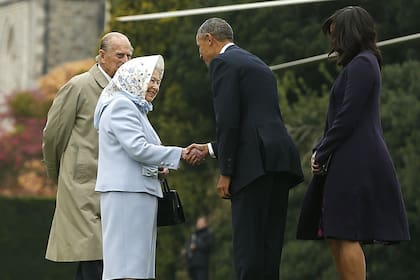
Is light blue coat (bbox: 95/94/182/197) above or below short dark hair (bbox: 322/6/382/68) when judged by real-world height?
below

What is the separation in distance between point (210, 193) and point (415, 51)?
5358mm

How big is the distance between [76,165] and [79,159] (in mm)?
49

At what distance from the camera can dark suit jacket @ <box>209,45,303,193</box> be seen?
7.30 meters

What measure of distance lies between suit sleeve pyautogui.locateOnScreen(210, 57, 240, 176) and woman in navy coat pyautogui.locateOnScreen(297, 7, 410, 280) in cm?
42

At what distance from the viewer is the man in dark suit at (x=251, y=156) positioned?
730 cm

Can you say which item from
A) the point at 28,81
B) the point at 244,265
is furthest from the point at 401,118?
the point at 28,81

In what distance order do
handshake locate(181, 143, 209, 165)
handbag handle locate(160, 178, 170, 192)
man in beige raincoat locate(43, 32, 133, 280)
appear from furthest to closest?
man in beige raincoat locate(43, 32, 133, 280)
handbag handle locate(160, 178, 170, 192)
handshake locate(181, 143, 209, 165)

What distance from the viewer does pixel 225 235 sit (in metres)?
21.0

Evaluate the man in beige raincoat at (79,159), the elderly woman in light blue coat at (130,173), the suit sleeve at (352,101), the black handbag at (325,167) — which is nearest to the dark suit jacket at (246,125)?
the black handbag at (325,167)

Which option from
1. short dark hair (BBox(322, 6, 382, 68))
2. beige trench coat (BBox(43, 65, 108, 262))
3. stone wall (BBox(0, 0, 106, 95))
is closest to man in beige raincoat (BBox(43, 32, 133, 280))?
beige trench coat (BBox(43, 65, 108, 262))

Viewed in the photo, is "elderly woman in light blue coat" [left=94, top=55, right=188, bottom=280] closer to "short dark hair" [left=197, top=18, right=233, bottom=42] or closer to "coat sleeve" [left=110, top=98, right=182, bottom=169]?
"coat sleeve" [left=110, top=98, right=182, bottom=169]

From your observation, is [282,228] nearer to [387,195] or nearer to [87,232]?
[387,195]

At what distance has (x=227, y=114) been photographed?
7.29 meters

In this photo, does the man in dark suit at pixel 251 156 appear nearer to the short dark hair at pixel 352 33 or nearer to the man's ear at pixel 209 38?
the man's ear at pixel 209 38
